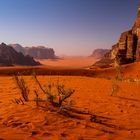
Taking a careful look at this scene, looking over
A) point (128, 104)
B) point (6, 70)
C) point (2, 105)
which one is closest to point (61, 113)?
point (2, 105)

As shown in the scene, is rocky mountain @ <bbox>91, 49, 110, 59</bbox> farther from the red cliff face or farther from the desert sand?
the desert sand

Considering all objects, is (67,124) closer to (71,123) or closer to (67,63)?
(71,123)

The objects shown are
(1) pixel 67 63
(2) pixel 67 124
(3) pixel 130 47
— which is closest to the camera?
(2) pixel 67 124

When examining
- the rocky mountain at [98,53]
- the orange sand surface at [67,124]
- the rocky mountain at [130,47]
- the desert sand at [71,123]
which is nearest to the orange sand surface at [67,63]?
the rocky mountain at [98,53]

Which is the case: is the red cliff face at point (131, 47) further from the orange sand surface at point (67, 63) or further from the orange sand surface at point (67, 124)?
the orange sand surface at point (67, 63)

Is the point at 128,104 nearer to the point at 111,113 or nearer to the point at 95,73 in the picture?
the point at 111,113

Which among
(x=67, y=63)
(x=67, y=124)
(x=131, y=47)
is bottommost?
→ (x=67, y=124)

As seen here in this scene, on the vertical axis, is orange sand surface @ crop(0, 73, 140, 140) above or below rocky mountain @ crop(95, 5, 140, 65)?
below

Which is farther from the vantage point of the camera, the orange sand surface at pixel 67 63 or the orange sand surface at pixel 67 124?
the orange sand surface at pixel 67 63

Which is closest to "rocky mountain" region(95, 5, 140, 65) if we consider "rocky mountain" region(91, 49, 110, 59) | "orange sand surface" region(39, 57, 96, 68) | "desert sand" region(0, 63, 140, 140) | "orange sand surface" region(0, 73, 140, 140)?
"desert sand" region(0, 63, 140, 140)

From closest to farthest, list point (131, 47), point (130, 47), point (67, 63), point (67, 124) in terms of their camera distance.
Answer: point (67, 124)
point (131, 47)
point (130, 47)
point (67, 63)

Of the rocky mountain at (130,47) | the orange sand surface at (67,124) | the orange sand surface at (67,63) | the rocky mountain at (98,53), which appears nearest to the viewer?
the orange sand surface at (67,124)

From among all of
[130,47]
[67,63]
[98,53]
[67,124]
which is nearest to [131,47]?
[130,47]

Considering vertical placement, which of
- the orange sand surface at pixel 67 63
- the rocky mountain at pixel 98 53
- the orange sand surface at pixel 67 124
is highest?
the rocky mountain at pixel 98 53
